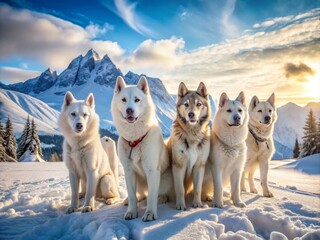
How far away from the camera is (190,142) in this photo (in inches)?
180

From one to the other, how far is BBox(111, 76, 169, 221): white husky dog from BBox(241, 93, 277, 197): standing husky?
2.83m

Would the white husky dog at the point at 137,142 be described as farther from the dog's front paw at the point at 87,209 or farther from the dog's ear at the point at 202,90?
the dog's ear at the point at 202,90

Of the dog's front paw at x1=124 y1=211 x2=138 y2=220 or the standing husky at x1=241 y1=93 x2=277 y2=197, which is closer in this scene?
the dog's front paw at x1=124 y1=211 x2=138 y2=220

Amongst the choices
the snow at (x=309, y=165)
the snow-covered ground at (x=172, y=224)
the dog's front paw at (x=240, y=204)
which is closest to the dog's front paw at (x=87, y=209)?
the snow-covered ground at (x=172, y=224)

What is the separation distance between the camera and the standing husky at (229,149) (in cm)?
474

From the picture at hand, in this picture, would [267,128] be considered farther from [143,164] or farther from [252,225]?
[143,164]

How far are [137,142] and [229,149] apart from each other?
1819 millimetres

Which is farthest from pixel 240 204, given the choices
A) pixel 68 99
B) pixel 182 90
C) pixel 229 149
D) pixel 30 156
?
pixel 30 156

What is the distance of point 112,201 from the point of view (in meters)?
5.25

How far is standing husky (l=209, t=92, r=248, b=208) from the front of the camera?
4742 millimetres

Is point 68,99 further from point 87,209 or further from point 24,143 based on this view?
point 24,143

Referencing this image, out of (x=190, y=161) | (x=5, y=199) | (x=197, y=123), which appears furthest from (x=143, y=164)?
(x=5, y=199)

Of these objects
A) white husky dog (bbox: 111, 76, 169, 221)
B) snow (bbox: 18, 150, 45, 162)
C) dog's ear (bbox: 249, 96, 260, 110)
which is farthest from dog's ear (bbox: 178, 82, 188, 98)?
snow (bbox: 18, 150, 45, 162)

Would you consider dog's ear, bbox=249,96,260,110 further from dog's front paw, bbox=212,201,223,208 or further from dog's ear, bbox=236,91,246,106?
dog's front paw, bbox=212,201,223,208
